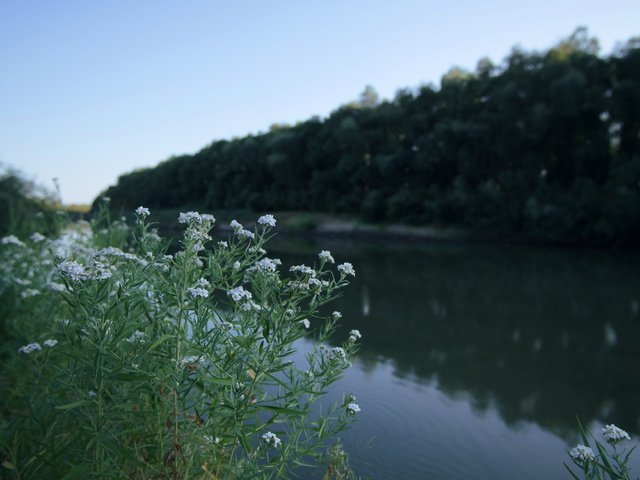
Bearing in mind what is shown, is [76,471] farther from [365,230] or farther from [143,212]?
[365,230]

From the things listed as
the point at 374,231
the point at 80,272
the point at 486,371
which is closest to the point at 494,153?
the point at 374,231

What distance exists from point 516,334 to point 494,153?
26110 mm

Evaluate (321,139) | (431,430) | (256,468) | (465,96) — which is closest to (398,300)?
(431,430)

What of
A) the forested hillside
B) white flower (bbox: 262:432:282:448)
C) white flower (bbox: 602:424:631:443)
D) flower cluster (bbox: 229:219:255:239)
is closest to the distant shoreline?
the forested hillside

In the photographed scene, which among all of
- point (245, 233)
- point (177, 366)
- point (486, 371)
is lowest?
point (486, 371)

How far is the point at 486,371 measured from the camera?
7.89 m

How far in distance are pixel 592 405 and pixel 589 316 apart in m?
5.40

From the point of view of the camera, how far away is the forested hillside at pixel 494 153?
90.1 feet

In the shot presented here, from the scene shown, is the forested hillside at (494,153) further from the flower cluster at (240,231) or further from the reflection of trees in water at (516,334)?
the flower cluster at (240,231)

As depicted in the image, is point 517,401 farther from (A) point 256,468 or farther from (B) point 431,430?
(A) point 256,468

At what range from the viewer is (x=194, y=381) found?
2.44 meters

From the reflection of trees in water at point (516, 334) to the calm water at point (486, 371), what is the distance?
0.03m

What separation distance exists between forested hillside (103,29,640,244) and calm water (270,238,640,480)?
478 inches

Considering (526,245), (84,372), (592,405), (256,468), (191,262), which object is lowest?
(526,245)
